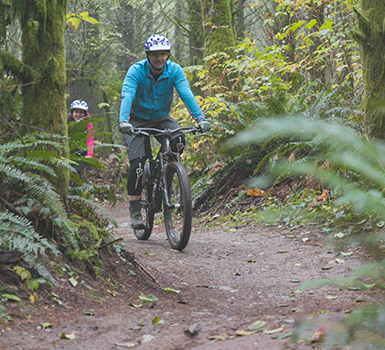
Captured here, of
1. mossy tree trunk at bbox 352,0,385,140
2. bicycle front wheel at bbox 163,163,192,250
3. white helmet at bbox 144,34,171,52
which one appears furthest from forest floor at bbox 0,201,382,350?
white helmet at bbox 144,34,171,52

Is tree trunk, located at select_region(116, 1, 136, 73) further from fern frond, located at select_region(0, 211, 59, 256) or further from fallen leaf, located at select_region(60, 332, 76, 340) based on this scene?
fallen leaf, located at select_region(60, 332, 76, 340)

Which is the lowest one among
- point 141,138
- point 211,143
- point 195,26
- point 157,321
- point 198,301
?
point 198,301

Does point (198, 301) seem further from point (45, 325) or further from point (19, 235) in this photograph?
point (19, 235)

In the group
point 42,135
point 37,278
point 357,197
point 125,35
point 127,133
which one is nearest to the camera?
point 357,197

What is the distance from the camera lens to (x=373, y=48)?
4996mm

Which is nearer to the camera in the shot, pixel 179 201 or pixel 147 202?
pixel 179 201

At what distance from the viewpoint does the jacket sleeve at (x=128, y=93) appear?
218 inches

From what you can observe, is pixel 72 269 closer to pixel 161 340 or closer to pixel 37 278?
pixel 37 278

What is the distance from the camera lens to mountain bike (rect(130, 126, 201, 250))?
5.29 m

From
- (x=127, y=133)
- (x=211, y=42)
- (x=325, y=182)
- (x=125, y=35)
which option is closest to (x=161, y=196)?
(x=127, y=133)

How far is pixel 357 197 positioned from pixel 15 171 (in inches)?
118

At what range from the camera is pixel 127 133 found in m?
5.47

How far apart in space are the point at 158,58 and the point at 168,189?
1692 mm


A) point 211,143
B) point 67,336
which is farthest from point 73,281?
point 211,143
